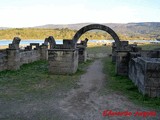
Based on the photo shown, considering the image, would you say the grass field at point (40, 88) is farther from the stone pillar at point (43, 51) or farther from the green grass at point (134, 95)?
the stone pillar at point (43, 51)

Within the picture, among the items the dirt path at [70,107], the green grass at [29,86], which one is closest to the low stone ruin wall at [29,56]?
the green grass at [29,86]

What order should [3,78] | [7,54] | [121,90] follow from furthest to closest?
[7,54], [3,78], [121,90]

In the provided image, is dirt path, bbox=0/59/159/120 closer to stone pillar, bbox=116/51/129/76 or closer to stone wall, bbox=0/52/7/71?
stone pillar, bbox=116/51/129/76

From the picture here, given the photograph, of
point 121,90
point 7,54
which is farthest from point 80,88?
point 7,54

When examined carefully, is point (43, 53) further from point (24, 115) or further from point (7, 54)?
point (24, 115)

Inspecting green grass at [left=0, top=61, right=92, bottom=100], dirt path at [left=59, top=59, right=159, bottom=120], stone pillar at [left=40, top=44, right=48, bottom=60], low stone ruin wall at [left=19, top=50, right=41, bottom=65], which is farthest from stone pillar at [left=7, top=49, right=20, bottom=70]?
stone pillar at [left=40, top=44, right=48, bottom=60]

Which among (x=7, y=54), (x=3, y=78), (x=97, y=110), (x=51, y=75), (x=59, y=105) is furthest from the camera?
(x=7, y=54)

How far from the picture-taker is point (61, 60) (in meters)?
18.9

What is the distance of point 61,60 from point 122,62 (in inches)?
167

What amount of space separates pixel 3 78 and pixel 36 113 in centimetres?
784

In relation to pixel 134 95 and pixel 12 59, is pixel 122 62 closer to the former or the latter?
pixel 134 95

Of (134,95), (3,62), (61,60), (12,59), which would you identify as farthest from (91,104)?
(12,59)

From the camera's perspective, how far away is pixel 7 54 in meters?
19.6

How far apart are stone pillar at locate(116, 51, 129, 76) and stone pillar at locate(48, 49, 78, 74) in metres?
3.19
